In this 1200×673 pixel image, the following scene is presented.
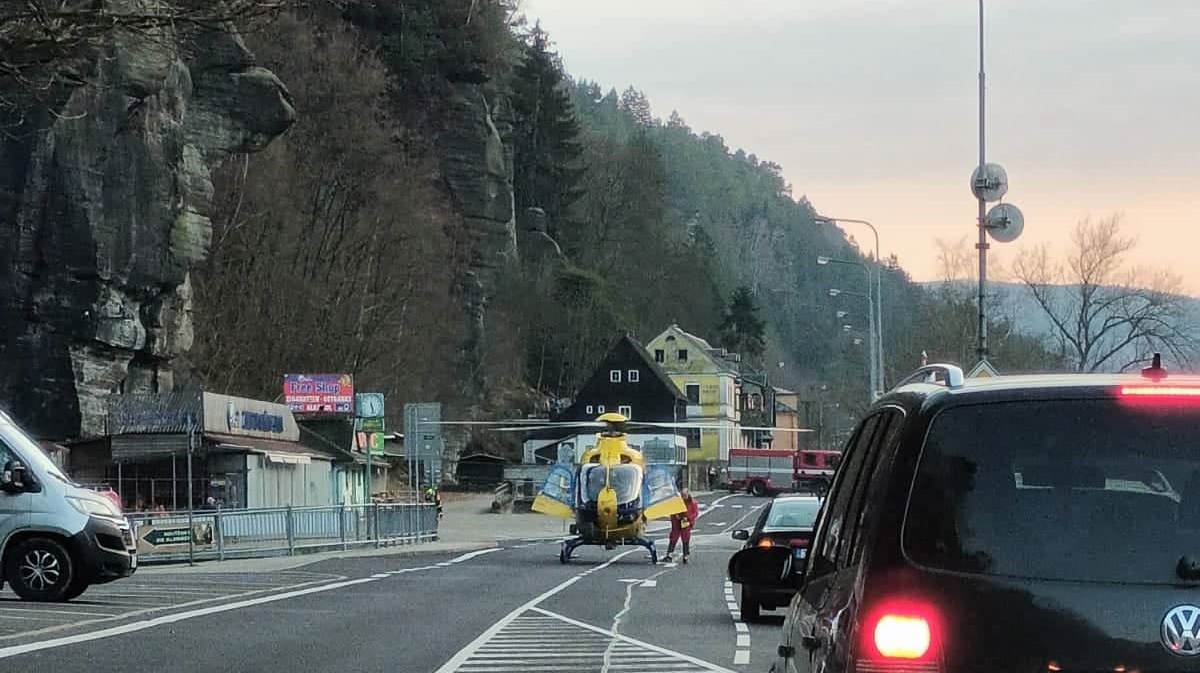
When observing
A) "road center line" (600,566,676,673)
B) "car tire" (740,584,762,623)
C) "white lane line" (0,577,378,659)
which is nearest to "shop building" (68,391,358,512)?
"road center line" (600,566,676,673)

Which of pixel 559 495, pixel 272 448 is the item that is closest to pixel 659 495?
pixel 559 495

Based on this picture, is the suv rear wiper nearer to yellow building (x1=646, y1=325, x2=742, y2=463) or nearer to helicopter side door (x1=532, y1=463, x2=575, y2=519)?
helicopter side door (x1=532, y1=463, x2=575, y2=519)

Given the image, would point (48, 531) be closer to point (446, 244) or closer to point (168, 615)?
point (168, 615)

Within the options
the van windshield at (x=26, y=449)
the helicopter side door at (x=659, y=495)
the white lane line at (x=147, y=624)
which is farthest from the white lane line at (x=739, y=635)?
the helicopter side door at (x=659, y=495)

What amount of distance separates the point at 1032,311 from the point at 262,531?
21.4 metres

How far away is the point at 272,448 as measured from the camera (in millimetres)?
52312

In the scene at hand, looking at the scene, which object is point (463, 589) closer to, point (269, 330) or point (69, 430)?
point (69, 430)

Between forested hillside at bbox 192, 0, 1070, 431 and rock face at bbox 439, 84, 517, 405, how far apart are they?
0.66 feet

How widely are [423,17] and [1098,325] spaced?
206ft

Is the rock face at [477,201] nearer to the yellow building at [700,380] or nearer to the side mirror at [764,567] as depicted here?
the yellow building at [700,380]

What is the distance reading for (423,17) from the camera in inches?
3765

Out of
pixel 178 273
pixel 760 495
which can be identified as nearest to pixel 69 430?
pixel 178 273

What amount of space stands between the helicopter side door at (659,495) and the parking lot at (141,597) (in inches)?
400

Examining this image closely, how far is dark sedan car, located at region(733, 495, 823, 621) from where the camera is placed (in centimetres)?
1991
